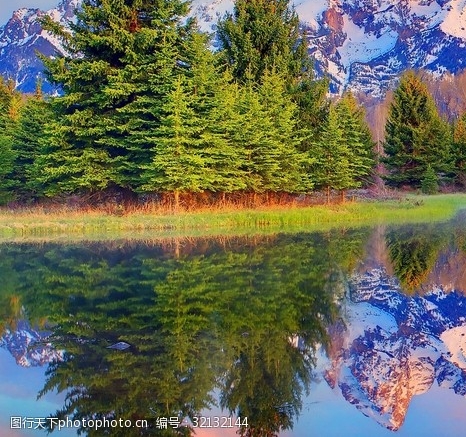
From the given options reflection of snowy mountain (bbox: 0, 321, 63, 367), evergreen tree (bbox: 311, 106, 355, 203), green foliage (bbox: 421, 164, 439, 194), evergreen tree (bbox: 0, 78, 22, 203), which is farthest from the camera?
green foliage (bbox: 421, 164, 439, 194)

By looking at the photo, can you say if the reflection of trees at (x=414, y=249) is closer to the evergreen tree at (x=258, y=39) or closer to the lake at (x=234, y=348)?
the lake at (x=234, y=348)

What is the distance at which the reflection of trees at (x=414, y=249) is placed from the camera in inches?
464

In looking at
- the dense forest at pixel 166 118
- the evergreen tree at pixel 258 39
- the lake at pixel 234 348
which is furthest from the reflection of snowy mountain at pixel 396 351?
the evergreen tree at pixel 258 39

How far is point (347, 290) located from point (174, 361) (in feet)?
15.4

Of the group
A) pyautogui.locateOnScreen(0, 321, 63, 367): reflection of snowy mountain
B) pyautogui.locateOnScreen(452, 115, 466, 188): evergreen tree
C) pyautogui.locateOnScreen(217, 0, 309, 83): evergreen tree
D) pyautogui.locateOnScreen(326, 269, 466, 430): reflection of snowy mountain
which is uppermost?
pyautogui.locateOnScreen(217, 0, 309, 83): evergreen tree

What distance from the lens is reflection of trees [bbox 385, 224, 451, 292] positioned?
464 inches

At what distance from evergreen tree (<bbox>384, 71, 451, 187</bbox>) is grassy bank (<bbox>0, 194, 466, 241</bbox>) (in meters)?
16.1

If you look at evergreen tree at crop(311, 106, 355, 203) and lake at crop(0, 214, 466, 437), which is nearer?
lake at crop(0, 214, 466, 437)

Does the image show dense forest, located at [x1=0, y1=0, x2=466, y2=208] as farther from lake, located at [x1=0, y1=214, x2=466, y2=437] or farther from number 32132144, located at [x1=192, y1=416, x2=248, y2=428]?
number 32132144, located at [x1=192, y1=416, x2=248, y2=428]

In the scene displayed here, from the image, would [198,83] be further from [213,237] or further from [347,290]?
[347,290]

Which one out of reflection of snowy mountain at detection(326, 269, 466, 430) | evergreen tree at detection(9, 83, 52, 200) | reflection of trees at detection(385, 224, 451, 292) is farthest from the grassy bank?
reflection of snowy mountain at detection(326, 269, 466, 430)

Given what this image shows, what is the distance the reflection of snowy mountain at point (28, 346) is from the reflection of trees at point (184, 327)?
189mm

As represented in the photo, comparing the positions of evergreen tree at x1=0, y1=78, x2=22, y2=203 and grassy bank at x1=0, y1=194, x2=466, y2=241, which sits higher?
evergreen tree at x1=0, y1=78, x2=22, y2=203

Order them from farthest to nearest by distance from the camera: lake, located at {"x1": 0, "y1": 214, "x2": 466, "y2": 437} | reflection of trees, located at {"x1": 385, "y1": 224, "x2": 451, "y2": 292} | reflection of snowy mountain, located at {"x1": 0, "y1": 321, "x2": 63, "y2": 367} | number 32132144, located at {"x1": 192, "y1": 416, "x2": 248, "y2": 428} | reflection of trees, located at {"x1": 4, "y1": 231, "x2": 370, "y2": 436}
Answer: reflection of trees, located at {"x1": 385, "y1": 224, "x2": 451, "y2": 292} < reflection of snowy mountain, located at {"x1": 0, "y1": 321, "x2": 63, "y2": 367} < reflection of trees, located at {"x1": 4, "y1": 231, "x2": 370, "y2": 436} < lake, located at {"x1": 0, "y1": 214, "x2": 466, "y2": 437} < number 32132144, located at {"x1": 192, "y1": 416, "x2": 248, "y2": 428}
